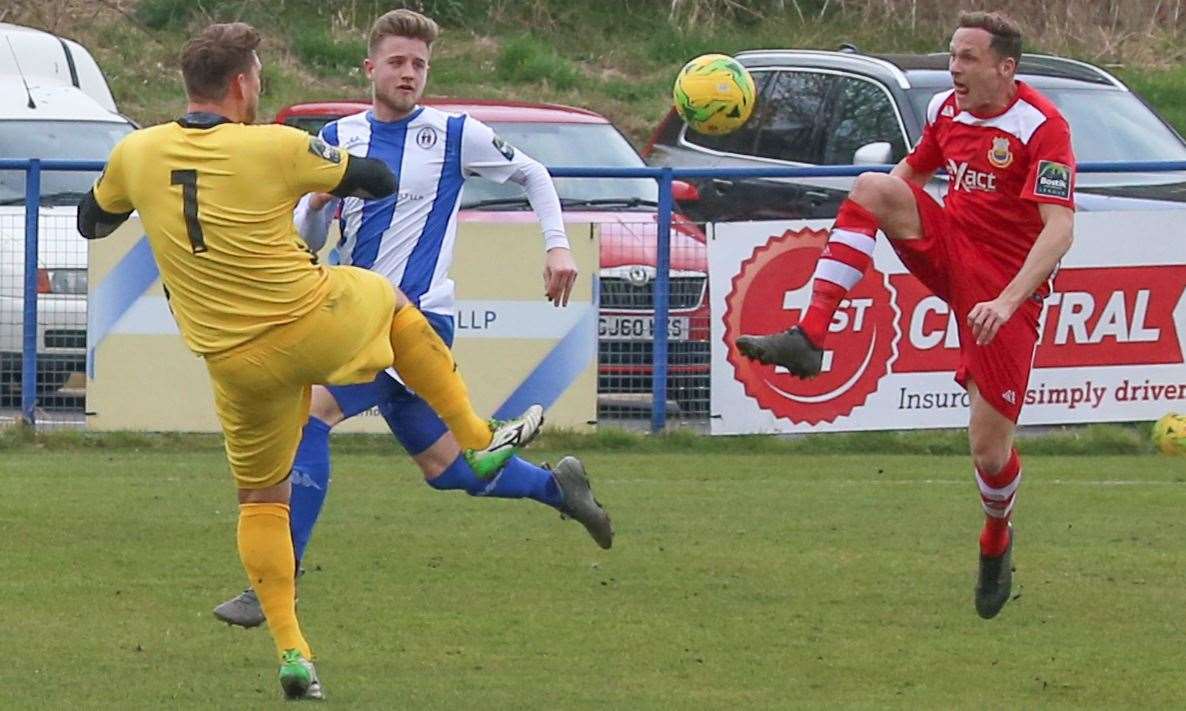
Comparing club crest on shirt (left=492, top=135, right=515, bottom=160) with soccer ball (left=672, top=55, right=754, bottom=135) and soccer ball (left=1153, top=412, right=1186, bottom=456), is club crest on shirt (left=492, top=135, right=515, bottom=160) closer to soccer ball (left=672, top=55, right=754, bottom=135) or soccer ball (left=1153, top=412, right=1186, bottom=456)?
soccer ball (left=672, top=55, right=754, bottom=135)

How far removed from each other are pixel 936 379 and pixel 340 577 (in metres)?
5.22

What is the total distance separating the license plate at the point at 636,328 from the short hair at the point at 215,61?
21.6 ft

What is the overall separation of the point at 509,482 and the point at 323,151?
5.78ft

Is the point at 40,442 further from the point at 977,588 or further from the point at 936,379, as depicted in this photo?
the point at 977,588

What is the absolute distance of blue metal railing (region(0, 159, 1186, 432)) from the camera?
1234cm

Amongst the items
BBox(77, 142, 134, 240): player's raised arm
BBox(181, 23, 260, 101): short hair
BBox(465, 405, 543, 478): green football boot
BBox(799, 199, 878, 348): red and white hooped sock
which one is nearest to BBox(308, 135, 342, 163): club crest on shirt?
BBox(181, 23, 260, 101): short hair

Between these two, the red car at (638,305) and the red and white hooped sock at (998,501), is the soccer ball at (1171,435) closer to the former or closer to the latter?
the red car at (638,305)

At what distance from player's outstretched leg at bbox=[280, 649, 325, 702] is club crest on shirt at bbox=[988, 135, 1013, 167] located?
9.40ft

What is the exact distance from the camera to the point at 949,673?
22.2ft

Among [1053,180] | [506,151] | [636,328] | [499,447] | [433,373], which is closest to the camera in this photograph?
[433,373]

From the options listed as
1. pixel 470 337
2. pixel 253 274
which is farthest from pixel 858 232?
pixel 470 337

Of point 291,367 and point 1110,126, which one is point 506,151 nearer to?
point 291,367

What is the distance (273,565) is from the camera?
6180mm

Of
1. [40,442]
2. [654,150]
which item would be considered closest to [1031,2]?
[654,150]
